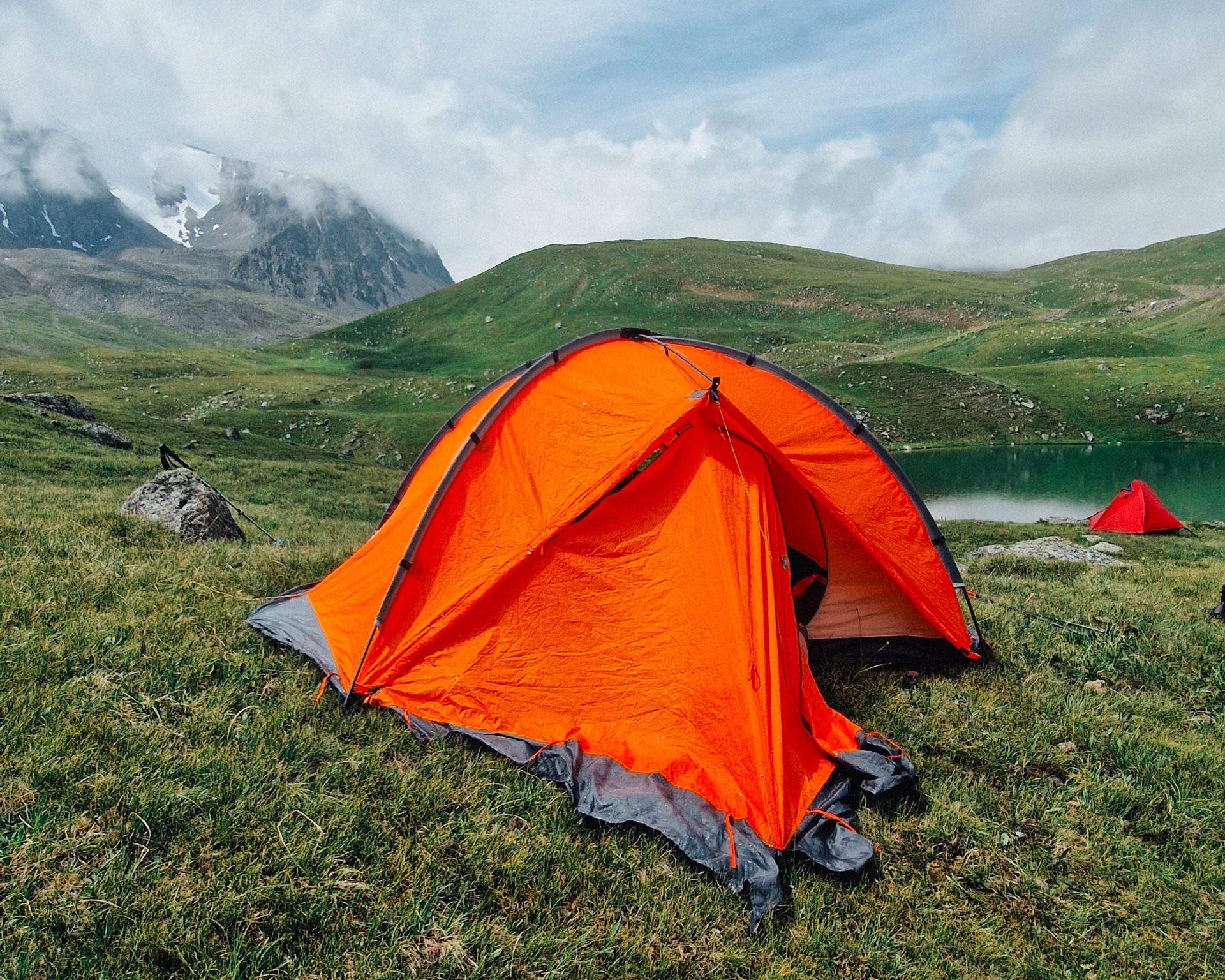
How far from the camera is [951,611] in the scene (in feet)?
22.2

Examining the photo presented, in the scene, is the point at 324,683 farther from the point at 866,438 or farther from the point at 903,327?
the point at 903,327

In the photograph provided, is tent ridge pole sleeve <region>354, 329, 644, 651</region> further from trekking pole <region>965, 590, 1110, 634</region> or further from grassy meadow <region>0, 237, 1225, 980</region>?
trekking pole <region>965, 590, 1110, 634</region>

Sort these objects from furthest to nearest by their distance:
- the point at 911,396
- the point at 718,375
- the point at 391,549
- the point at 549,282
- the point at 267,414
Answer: the point at 549,282, the point at 911,396, the point at 267,414, the point at 718,375, the point at 391,549

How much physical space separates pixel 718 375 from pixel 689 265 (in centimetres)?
12141

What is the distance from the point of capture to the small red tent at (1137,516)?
23.0 meters

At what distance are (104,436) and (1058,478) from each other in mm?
50564

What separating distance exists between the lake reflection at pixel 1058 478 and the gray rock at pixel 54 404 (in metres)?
37.8

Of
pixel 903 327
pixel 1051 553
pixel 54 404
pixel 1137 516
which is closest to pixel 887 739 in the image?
pixel 1051 553

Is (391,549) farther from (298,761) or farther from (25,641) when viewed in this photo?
(25,641)

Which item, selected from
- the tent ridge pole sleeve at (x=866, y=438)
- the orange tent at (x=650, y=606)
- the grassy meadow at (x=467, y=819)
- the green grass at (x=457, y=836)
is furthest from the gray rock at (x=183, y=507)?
the tent ridge pole sleeve at (x=866, y=438)

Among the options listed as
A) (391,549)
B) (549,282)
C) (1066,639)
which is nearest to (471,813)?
(391,549)

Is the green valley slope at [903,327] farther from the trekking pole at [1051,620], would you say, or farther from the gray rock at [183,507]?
the gray rock at [183,507]

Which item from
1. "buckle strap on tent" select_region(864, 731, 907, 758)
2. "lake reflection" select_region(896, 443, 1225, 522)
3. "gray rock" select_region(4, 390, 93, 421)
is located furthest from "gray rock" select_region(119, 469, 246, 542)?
"lake reflection" select_region(896, 443, 1225, 522)

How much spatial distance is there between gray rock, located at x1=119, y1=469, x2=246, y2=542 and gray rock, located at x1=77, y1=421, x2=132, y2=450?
47.3 ft
